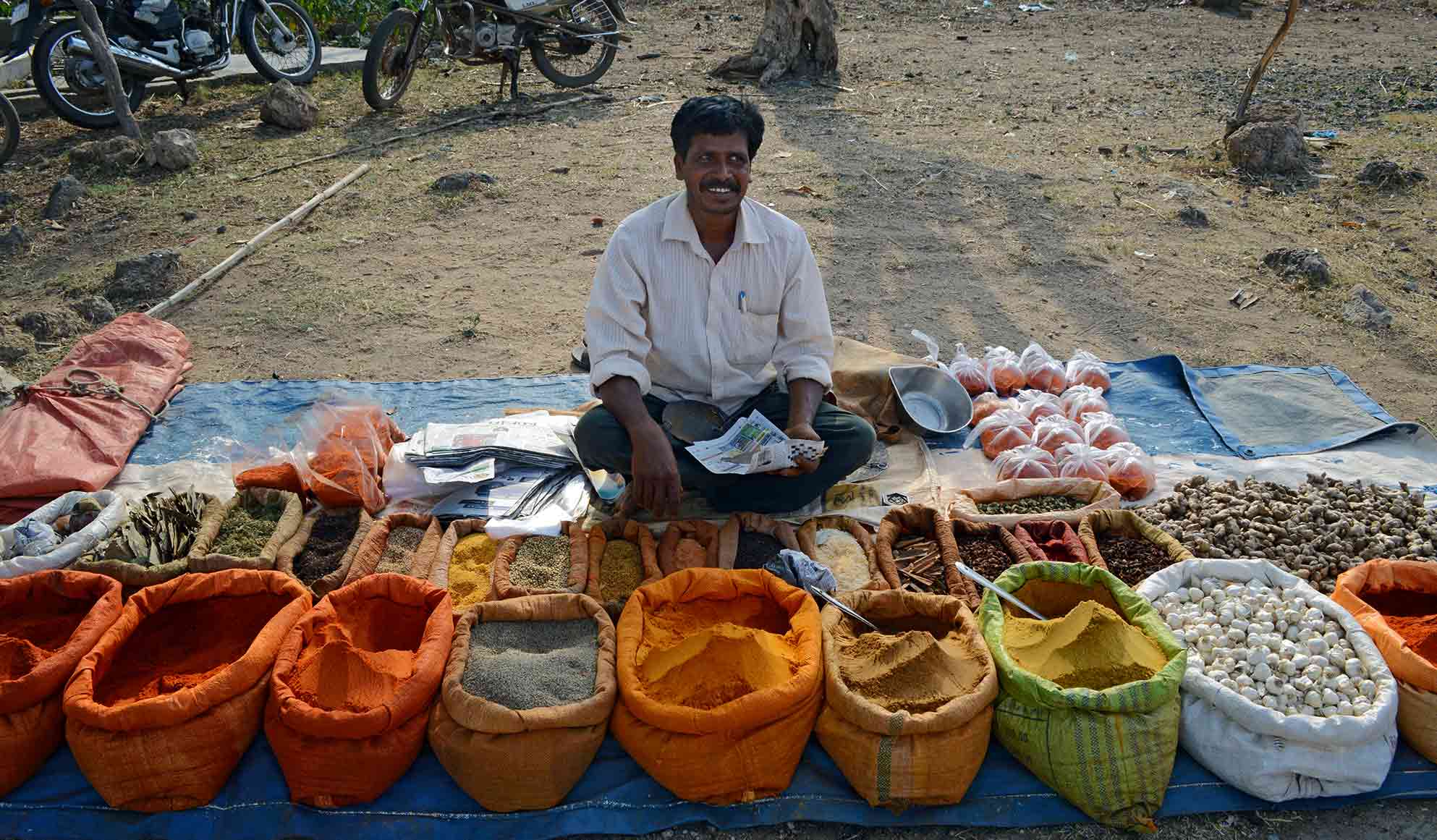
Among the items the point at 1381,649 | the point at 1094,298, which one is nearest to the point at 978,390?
the point at 1094,298

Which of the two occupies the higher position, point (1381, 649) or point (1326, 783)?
point (1381, 649)

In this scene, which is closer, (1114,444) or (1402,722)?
(1402,722)

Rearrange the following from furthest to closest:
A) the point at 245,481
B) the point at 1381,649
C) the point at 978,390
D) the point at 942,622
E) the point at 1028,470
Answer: the point at 978,390 → the point at 1028,470 → the point at 245,481 → the point at 942,622 → the point at 1381,649

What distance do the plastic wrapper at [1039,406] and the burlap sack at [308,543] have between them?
2179 mm

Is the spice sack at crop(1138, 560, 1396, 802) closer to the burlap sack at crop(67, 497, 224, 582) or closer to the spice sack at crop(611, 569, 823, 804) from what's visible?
the spice sack at crop(611, 569, 823, 804)

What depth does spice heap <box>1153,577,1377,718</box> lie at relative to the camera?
7.34 ft

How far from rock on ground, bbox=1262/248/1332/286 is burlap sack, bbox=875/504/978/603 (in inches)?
120

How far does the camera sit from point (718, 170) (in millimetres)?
2764

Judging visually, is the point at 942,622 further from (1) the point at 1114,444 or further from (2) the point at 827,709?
(1) the point at 1114,444

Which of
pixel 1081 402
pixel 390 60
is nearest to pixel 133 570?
pixel 1081 402

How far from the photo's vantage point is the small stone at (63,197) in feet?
19.4

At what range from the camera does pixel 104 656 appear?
2307 millimetres

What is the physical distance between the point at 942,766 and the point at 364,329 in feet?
11.0

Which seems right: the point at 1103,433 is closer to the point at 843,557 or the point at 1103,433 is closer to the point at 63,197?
the point at 843,557
